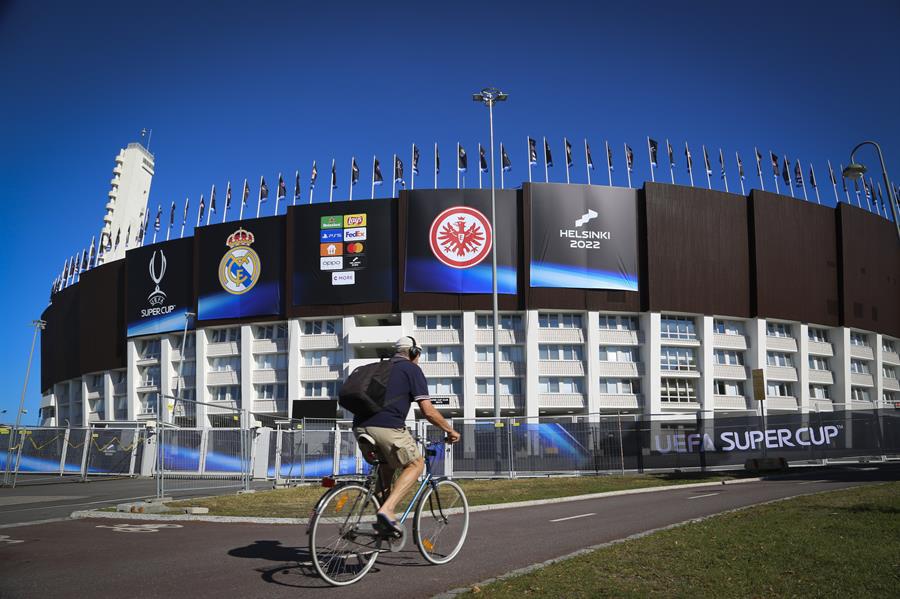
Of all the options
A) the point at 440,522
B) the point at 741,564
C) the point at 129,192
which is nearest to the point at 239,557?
the point at 440,522

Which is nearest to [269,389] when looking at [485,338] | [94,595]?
[485,338]

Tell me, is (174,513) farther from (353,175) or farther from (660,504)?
(353,175)

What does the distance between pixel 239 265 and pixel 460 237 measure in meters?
19.3

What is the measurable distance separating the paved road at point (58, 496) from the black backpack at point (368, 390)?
760cm

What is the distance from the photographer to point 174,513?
496 inches

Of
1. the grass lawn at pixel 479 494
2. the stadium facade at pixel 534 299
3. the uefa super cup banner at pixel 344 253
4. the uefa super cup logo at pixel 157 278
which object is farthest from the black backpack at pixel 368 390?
the uefa super cup logo at pixel 157 278

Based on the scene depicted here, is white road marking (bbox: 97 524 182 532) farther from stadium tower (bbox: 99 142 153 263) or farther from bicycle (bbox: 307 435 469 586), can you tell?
stadium tower (bbox: 99 142 153 263)

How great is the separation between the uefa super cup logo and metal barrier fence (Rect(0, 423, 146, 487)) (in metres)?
40.7

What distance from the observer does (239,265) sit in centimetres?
6303

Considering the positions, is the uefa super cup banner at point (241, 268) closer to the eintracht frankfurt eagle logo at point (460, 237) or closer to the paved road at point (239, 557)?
the eintracht frankfurt eagle logo at point (460, 237)

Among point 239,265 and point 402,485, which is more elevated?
point 239,265

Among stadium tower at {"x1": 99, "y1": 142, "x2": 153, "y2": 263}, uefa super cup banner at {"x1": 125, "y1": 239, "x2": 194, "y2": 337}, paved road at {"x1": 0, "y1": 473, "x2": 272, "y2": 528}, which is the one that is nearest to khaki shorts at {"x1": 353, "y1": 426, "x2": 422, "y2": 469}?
paved road at {"x1": 0, "y1": 473, "x2": 272, "y2": 528}

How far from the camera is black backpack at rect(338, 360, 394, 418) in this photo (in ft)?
20.4

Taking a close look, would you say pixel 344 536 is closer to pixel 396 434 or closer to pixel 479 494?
pixel 396 434
